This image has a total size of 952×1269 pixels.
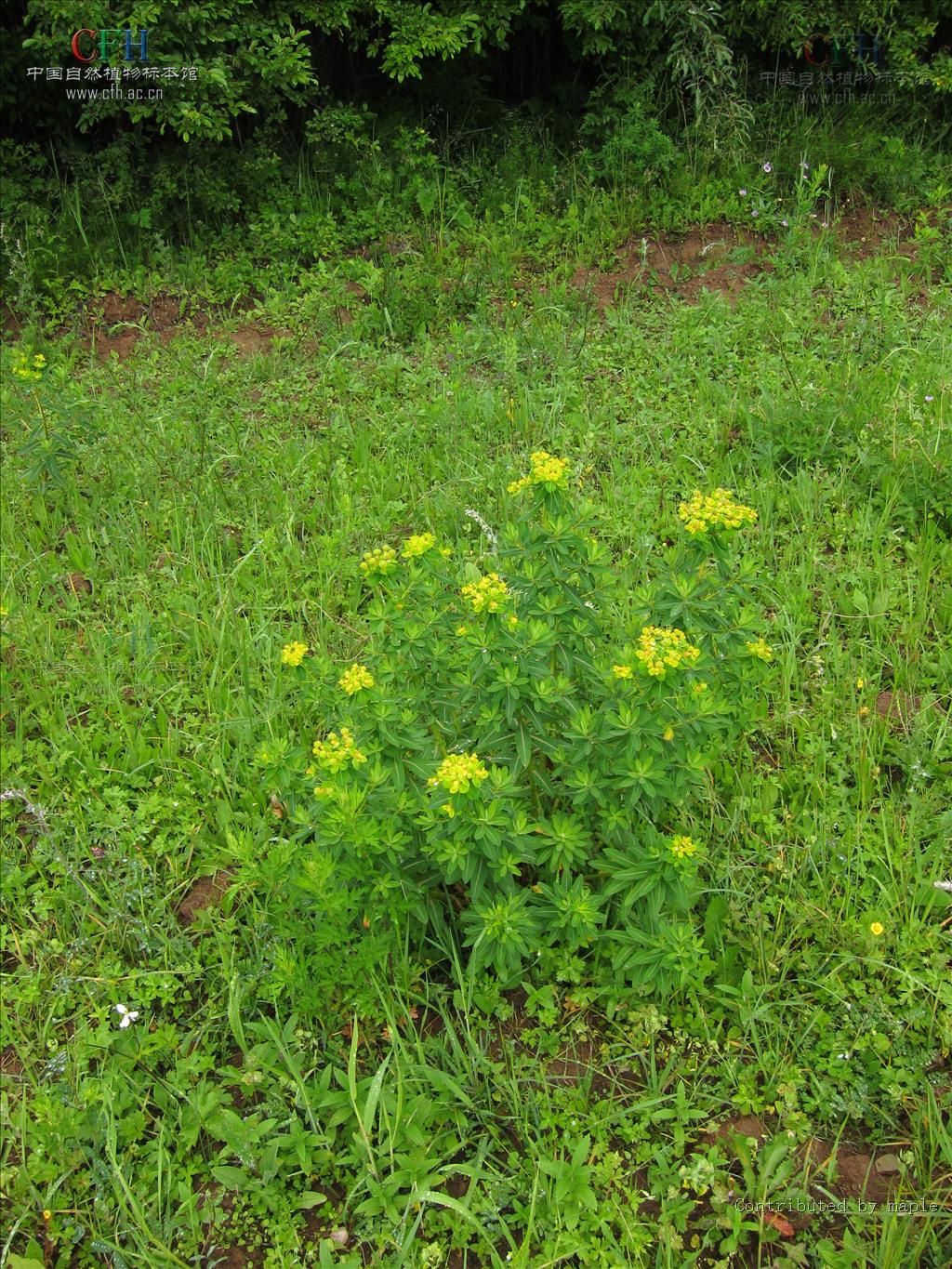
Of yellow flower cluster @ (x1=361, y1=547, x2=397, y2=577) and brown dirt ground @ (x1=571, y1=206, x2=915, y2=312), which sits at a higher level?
brown dirt ground @ (x1=571, y1=206, x2=915, y2=312)

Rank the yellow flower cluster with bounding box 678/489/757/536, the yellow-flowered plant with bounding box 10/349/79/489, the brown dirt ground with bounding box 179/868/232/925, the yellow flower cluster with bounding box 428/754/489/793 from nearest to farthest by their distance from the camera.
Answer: the yellow flower cluster with bounding box 428/754/489/793, the yellow flower cluster with bounding box 678/489/757/536, the brown dirt ground with bounding box 179/868/232/925, the yellow-flowered plant with bounding box 10/349/79/489

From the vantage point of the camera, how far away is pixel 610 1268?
2.18 meters

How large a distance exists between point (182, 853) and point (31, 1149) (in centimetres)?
85

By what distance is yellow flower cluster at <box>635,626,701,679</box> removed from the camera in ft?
7.66

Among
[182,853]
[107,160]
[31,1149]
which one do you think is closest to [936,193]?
[107,160]

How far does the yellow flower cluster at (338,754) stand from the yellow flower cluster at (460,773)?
23 centimetres

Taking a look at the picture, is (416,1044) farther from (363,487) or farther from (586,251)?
(586,251)

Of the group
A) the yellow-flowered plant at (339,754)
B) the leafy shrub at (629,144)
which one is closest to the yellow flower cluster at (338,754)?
the yellow-flowered plant at (339,754)

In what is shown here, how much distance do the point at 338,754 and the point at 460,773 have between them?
326 millimetres

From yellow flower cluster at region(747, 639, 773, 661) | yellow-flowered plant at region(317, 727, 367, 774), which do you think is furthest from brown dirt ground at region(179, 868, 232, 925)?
yellow flower cluster at region(747, 639, 773, 661)

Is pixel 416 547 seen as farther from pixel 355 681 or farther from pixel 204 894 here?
pixel 204 894

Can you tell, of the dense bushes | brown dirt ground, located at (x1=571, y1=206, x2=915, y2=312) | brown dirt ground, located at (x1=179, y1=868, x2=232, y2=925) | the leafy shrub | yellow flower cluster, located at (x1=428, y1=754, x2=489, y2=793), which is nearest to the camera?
yellow flower cluster, located at (x1=428, y1=754, x2=489, y2=793)

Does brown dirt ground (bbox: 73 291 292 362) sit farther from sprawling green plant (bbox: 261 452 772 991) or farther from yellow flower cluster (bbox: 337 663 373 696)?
yellow flower cluster (bbox: 337 663 373 696)

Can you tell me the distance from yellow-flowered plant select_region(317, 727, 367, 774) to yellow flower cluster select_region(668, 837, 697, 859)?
0.74 metres
